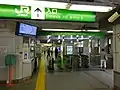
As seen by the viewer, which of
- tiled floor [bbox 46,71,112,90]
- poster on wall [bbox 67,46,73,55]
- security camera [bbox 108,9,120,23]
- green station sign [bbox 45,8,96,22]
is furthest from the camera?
poster on wall [bbox 67,46,73,55]

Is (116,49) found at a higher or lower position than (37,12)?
lower

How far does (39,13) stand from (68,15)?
3.18ft

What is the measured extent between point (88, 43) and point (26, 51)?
445 inches

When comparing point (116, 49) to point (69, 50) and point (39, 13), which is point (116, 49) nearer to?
point (39, 13)

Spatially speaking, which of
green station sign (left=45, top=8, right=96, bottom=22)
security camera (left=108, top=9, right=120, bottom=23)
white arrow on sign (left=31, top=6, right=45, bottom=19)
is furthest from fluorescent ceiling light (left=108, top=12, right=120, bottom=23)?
white arrow on sign (left=31, top=6, right=45, bottom=19)

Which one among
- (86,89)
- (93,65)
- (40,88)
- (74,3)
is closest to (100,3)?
(74,3)

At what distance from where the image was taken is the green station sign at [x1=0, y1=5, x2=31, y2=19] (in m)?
5.44

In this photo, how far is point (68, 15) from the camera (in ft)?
19.3

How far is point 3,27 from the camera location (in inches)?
317

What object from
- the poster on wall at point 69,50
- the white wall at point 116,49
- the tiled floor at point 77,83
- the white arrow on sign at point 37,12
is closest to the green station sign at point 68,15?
the white arrow on sign at point 37,12

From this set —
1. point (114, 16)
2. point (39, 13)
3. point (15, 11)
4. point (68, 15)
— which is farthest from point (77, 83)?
point (15, 11)

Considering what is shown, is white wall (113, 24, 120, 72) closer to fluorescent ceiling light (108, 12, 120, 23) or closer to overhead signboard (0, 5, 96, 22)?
fluorescent ceiling light (108, 12, 120, 23)

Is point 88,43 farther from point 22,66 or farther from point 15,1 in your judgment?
point 15,1

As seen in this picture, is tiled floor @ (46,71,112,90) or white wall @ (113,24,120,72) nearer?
white wall @ (113,24,120,72)
